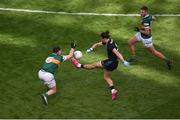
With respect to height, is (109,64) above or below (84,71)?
above

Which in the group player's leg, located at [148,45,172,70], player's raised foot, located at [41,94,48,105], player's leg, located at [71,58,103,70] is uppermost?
player's leg, located at [71,58,103,70]

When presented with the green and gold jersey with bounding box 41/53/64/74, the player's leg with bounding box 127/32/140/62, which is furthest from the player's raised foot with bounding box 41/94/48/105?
the player's leg with bounding box 127/32/140/62

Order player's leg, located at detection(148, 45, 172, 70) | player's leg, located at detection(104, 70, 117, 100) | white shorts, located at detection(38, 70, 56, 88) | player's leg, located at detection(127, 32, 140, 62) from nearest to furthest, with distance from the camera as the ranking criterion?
white shorts, located at detection(38, 70, 56, 88) → player's leg, located at detection(104, 70, 117, 100) → player's leg, located at detection(148, 45, 172, 70) → player's leg, located at detection(127, 32, 140, 62)

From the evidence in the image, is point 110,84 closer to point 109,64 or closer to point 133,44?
point 109,64

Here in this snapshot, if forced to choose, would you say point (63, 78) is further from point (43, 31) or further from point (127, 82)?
point (43, 31)

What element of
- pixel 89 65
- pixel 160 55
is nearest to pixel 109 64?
pixel 89 65

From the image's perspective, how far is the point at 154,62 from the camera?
762 inches

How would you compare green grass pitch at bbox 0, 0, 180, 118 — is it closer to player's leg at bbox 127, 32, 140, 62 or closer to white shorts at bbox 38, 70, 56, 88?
player's leg at bbox 127, 32, 140, 62

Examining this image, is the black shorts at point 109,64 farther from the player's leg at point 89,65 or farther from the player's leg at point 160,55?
the player's leg at point 160,55

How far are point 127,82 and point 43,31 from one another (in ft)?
20.9

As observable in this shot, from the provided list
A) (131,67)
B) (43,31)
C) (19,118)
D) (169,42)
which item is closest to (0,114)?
(19,118)

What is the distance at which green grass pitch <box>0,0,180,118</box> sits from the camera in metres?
15.8

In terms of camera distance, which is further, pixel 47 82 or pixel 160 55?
pixel 160 55

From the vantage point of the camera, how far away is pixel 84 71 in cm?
1864
